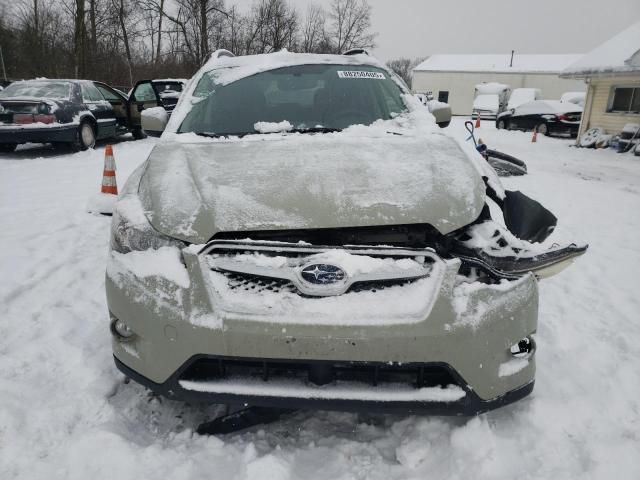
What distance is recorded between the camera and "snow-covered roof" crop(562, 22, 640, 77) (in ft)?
45.5

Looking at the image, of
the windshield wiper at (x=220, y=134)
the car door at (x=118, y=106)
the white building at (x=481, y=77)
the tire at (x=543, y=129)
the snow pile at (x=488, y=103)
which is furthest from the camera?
the white building at (x=481, y=77)

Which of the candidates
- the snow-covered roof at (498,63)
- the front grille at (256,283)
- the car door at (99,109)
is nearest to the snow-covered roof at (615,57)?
the car door at (99,109)

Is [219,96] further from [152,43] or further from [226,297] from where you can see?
[152,43]

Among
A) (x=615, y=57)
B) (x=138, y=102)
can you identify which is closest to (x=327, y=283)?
(x=138, y=102)

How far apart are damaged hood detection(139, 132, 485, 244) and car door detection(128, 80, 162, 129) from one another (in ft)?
32.5

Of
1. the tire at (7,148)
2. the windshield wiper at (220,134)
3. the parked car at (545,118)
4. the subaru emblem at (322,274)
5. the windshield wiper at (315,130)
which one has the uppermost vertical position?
the parked car at (545,118)

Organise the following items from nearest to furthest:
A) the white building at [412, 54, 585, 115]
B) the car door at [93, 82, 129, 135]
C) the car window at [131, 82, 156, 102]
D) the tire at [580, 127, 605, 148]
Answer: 1. the car door at [93, 82, 129, 135]
2. the car window at [131, 82, 156, 102]
3. the tire at [580, 127, 605, 148]
4. the white building at [412, 54, 585, 115]

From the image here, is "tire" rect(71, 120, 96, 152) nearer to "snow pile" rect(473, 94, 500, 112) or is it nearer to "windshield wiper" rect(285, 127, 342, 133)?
"windshield wiper" rect(285, 127, 342, 133)

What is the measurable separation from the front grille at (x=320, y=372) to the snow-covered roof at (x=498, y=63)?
49.3 m

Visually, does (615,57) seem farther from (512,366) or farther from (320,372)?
(320,372)

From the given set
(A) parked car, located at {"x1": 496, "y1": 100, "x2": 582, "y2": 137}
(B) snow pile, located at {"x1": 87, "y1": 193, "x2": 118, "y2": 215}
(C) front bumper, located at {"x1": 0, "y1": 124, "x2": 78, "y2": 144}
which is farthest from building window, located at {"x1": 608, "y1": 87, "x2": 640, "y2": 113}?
(C) front bumper, located at {"x1": 0, "y1": 124, "x2": 78, "y2": 144}

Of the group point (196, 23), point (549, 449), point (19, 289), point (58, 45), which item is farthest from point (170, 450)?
point (58, 45)

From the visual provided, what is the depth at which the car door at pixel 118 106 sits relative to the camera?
37.4 ft

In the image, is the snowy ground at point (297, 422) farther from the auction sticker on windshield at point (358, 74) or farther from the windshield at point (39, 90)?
the windshield at point (39, 90)
